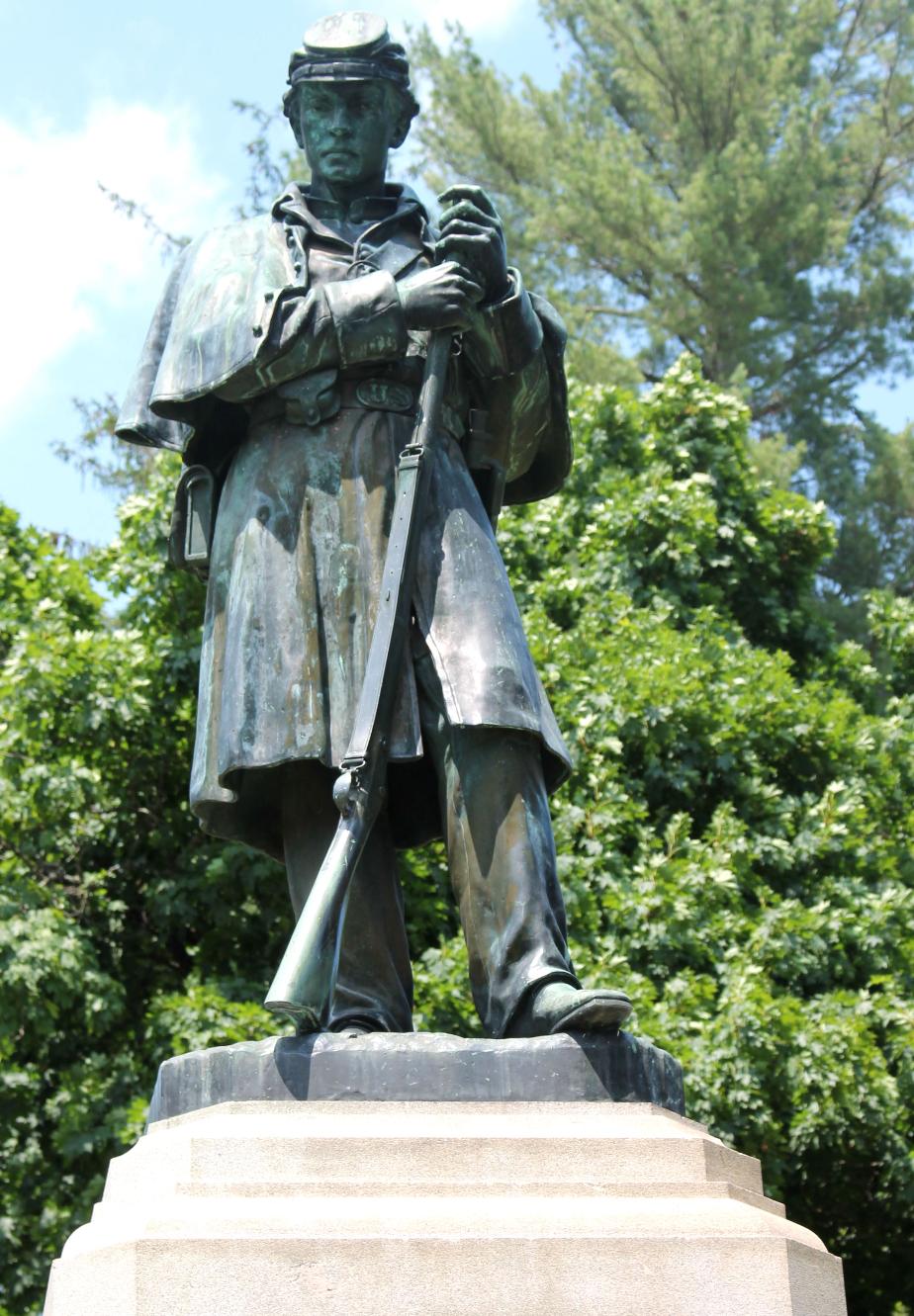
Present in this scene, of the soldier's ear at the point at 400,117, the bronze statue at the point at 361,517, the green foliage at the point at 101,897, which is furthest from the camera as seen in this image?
the green foliage at the point at 101,897

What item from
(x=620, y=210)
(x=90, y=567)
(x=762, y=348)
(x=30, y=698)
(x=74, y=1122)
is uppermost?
(x=620, y=210)

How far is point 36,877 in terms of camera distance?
14.5 m

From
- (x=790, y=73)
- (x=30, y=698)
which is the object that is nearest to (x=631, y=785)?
(x=30, y=698)

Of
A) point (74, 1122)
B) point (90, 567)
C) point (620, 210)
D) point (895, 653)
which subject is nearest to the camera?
point (74, 1122)

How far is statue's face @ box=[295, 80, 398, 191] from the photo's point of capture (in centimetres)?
565

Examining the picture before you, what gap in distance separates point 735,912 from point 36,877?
478 centimetres

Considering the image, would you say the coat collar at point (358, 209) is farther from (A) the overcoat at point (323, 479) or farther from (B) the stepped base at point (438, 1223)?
(B) the stepped base at point (438, 1223)

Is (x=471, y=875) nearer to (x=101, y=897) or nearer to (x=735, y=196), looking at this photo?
(x=101, y=897)

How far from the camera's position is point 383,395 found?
17.9 ft

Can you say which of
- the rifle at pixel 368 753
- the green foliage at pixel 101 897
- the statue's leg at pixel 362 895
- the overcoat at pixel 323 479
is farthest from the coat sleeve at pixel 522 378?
the green foliage at pixel 101 897

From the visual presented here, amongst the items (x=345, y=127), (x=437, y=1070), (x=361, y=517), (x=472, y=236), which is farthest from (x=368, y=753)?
(x=345, y=127)

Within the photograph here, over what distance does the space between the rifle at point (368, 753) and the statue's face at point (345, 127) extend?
62 centimetres

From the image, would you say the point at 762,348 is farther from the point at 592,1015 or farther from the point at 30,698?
the point at 592,1015

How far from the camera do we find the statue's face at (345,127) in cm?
565
